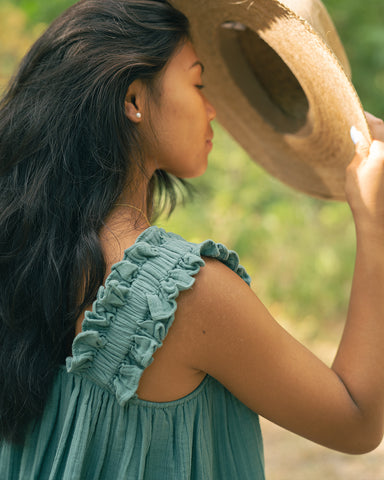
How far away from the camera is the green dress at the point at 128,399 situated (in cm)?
104

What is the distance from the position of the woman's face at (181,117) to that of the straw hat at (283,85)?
0.60 ft

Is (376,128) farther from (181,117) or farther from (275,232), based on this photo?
(275,232)

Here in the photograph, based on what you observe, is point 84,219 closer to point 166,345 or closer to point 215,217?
point 166,345

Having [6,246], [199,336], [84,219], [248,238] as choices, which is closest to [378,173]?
[199,336]

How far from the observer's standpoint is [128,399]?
1040mm

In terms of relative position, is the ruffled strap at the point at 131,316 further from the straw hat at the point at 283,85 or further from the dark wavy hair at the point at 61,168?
the straw hat at the point at 283,85

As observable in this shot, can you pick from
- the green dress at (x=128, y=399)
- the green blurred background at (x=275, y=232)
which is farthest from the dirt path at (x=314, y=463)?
the green dress at (x=128, y=399)

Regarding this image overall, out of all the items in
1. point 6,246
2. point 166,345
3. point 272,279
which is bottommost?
point 272,279

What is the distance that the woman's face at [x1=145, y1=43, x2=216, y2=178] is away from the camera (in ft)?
4.36

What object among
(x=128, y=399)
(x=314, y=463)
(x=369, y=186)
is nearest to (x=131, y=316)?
(x=128, y=399)

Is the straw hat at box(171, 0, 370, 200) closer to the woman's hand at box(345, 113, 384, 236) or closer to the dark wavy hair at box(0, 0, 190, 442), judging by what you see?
the woman's hand at box(345, 113, 384, 236)

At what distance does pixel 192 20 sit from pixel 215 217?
10.6 feet

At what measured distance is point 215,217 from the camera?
4.66 meters

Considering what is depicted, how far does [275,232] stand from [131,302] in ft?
12.5
